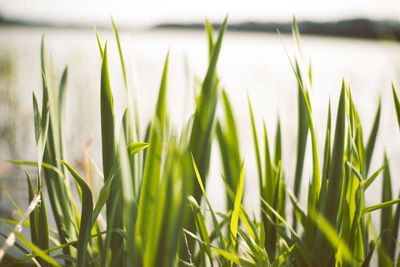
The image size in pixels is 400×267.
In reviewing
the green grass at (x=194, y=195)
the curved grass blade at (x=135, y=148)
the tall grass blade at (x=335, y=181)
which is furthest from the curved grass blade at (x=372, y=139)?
the curved grass blade at (x=135, y=148)

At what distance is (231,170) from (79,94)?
4.73ft

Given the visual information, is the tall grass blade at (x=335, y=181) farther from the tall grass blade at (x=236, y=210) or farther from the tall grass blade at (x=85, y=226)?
the tall grass blade at (x=85, y=226)

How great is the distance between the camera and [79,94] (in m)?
1.68

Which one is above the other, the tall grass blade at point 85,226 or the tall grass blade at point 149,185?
the tall grass blade at point 149,185

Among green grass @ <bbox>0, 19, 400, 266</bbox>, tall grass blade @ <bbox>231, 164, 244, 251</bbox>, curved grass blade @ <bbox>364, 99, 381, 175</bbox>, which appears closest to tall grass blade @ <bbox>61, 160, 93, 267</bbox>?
green grass @ <bbox>0, 19, 400, 266</bbox>

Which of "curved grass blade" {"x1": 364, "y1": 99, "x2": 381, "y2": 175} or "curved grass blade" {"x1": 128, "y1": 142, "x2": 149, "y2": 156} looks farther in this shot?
"curved grass blade" {"x1": 364, "y1": 99, "x2": 381, "y2": 175}

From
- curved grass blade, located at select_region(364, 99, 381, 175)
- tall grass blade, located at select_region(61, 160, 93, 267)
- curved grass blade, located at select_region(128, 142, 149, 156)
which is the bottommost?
tall grass blade, located at select_region(61, 160, 93, 267)

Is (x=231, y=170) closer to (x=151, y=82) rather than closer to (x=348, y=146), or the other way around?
(x=348, y=146)

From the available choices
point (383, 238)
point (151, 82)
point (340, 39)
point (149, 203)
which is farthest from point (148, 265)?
point (340, 39)

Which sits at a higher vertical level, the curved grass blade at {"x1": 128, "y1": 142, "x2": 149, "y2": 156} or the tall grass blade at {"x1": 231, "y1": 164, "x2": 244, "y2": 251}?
the curved grass blade at {"x1": 128, "y1": 142, "x2": 149, "y2": 156}

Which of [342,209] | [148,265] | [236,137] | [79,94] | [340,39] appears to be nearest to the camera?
[148,265]

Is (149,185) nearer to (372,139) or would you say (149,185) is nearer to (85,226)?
(85,226)

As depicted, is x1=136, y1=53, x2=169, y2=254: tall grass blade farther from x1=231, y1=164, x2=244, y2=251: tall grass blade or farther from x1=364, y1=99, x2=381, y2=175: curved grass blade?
x1=364, y1=99, x2=381, y2=175: curved grass blade

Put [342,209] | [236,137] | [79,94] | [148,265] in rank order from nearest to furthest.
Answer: [148,265]
[342,209]
[236,137]
[79,94]
